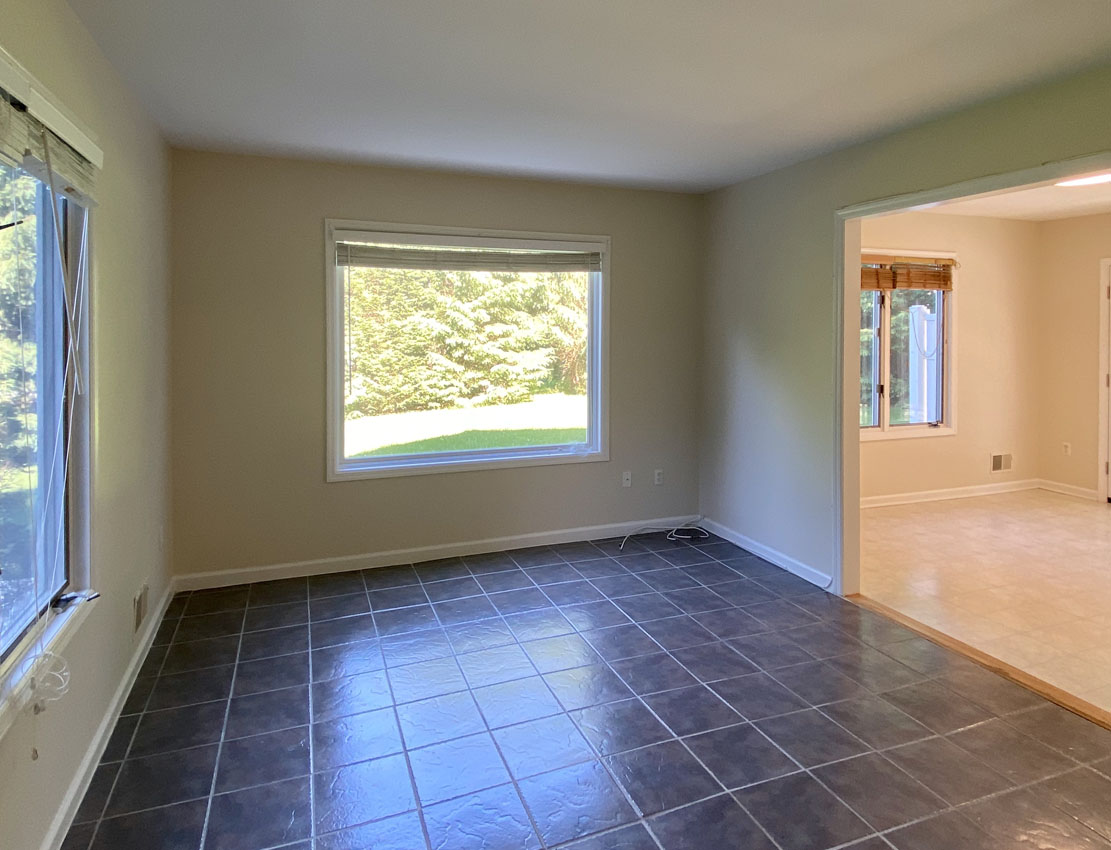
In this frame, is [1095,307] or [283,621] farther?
[1095,307]

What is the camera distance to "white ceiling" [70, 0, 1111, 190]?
2146 millimetres

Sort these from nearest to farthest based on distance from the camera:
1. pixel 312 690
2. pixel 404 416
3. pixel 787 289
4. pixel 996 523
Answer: pixel 312 690, pixel 787 289, pixel 404 416, pixel 996 523

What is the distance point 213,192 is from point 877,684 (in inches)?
161

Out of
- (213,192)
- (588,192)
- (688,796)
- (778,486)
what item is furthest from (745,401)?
(213,192)

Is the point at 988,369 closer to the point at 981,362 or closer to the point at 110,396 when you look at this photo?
the point at 981,362

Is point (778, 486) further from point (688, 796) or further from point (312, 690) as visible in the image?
point (312, 690)

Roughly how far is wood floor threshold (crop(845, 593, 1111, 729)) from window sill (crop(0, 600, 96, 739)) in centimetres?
338

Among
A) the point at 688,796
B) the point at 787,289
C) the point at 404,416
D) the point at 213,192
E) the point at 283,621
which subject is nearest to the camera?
the point at 688,796

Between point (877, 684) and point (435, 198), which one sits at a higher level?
point (435, 198)

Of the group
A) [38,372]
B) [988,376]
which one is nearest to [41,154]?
[38,372]

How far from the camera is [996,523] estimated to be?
5.31m

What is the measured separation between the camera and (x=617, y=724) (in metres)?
2.51

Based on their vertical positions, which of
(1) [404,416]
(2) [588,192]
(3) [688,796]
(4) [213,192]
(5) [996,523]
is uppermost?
(2) [588,192]

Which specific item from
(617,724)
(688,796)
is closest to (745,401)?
(617,724)
